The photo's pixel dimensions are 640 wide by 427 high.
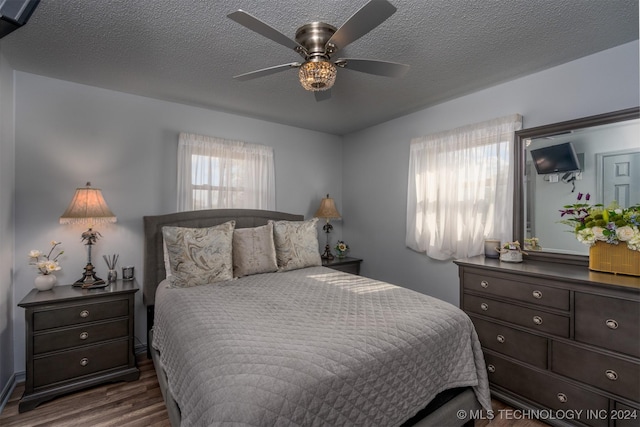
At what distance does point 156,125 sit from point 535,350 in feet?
12.2

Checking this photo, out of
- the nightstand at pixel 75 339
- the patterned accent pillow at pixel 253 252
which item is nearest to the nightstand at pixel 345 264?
the patterned accent pillow at pixel 253 252

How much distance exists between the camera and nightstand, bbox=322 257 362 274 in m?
3.63

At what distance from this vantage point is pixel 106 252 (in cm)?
271

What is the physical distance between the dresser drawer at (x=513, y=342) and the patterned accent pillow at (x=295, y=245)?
1584mm

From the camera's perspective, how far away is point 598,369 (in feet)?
5.52

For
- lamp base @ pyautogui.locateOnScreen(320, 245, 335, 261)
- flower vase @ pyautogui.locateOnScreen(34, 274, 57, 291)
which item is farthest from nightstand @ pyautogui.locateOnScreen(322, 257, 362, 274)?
flower vase @ pyautogui.locateOnScreen(34, 274, 57, 291)

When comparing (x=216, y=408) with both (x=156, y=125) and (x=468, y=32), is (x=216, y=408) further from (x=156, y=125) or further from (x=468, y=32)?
(x=156, y=125)

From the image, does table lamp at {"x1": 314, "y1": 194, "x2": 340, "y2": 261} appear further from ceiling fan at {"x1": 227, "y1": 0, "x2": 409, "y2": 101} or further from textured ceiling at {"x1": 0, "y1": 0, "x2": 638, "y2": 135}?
ceiling fan at {"x1": 227, "y1": 0, "x2": 409, "y2": 101}

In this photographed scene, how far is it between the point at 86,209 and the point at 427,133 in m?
3.32

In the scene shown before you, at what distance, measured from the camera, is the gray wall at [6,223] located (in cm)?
212

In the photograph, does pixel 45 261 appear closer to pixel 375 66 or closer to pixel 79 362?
pixel 79 362

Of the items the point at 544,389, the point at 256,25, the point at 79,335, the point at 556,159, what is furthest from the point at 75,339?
the point at 556,159

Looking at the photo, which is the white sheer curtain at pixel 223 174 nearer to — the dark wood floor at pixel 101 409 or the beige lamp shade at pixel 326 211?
the beige lamp shade at pixel 326 211

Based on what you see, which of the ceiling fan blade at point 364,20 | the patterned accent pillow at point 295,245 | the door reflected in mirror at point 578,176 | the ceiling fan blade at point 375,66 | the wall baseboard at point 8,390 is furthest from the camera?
the patterned accent pillow at point 295,245
